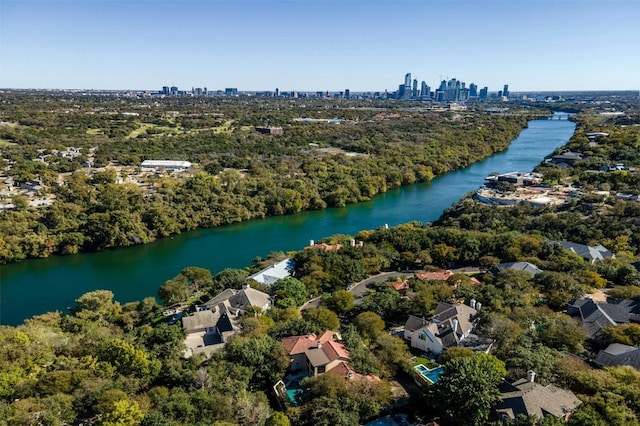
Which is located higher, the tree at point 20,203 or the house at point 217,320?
the tree at point 20,203

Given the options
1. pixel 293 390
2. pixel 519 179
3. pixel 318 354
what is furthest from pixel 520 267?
pixel 519 179

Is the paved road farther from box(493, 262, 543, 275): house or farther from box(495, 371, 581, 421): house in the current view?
box(495, 371, 581, 421): house

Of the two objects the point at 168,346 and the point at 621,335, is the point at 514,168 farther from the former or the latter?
the point at 168,346

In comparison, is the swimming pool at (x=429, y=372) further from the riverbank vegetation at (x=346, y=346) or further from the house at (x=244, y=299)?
the house at (x=244, y=299)

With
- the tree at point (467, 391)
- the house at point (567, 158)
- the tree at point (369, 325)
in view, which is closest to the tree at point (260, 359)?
the tree at point (369, 325)

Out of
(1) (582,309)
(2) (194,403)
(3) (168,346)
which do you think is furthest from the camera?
(1) (582,309)

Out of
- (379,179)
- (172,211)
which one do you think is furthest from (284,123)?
(172,211)
